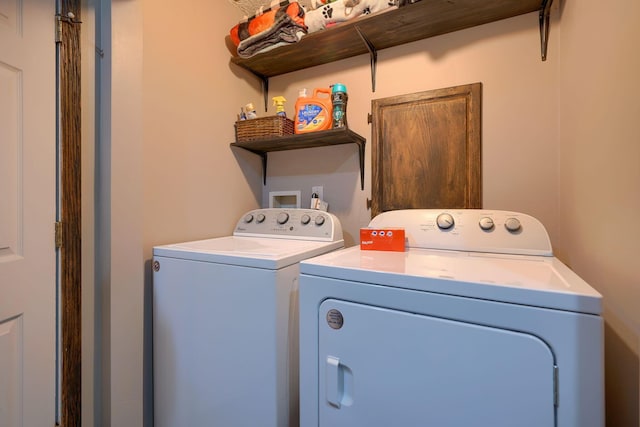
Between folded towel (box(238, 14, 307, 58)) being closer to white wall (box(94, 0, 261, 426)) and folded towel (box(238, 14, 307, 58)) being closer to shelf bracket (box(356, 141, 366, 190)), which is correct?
white wall (box(94, 0, 261, 426))

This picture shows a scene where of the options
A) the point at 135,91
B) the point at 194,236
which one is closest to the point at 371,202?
the point at 194,236

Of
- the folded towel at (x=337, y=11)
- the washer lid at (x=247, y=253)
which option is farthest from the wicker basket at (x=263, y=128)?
the washer lid at (x=247, y=253)

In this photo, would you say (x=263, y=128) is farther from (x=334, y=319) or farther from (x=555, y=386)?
(x=555, y=386)

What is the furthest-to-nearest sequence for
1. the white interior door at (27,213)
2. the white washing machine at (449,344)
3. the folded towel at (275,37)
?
1. the folded towel at (275,37)
2. the white interior door at (27,213)
3. the white washing machine at (449,344)

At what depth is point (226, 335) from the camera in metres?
1.06

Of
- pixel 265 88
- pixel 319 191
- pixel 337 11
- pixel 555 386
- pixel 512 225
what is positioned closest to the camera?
pixel 555 386

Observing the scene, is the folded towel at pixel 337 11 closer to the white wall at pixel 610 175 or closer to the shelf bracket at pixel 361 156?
the shelf bracket at pixel 361 156

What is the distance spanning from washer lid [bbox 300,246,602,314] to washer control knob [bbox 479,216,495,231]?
0.40ft

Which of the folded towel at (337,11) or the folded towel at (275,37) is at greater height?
the folded towel at (337,11)

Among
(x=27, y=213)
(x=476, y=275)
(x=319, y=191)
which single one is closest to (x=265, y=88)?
(x=319, y=191)

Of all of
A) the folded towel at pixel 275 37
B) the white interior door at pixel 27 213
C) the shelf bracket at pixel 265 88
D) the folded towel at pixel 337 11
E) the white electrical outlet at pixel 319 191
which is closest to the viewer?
the white interior door at pixel 27 213

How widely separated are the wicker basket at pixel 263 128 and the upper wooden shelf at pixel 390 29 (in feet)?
1.31

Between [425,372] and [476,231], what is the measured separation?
0.66 meters

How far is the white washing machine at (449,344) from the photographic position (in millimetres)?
572
